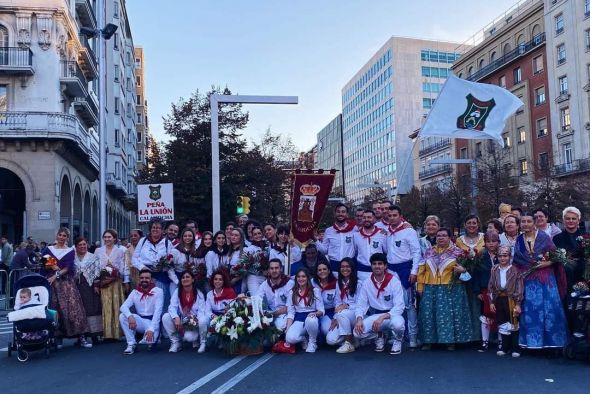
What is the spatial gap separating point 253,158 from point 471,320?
23.2 meters

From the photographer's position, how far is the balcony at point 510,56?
51281 mm

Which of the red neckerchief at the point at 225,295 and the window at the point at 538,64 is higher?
the window at the point at 538,64

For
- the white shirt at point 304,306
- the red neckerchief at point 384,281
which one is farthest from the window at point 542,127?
the white shirt at point 304,306

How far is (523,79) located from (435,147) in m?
21.5

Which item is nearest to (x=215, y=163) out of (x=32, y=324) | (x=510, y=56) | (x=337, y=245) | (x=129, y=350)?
(x=337, y=245)

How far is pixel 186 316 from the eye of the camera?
1009cm

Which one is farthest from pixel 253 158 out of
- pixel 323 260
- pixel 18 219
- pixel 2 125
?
pixel 323 260

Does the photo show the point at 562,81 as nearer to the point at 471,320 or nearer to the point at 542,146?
the point at 542,146

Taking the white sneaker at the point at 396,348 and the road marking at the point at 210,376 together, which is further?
the white sneaker at the point at 396,348

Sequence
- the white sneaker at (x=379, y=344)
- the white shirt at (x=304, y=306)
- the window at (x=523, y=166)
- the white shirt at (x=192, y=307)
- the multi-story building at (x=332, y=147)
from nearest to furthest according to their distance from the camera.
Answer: the white sneaker at (x=379, y=344) < the white shirt at (x=304, y=306) < the white shirt at (x=192, y=307) < the window at (x=523, y=166) < the multi-story building at (x=332, y=147)

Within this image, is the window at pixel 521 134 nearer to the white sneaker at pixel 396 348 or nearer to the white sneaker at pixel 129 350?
the white sneaker at pixel 396 348

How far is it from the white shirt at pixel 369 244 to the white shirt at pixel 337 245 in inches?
10.7

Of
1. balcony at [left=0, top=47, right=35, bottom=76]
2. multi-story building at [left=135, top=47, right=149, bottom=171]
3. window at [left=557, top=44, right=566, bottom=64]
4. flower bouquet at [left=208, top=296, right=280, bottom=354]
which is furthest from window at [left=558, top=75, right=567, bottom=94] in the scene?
multi-story building at [left=135, top=47, right=149, bottom=171]

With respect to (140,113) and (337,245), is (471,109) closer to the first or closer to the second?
(337,245)
